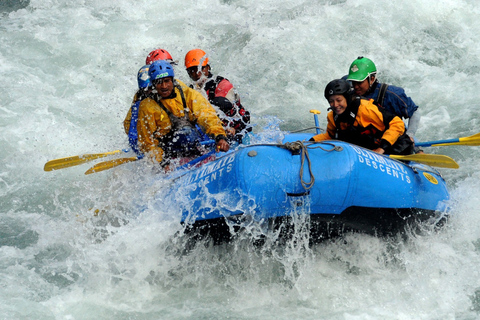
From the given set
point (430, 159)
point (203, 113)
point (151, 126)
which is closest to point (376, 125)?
point (430, 159)

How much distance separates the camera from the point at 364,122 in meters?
4.73

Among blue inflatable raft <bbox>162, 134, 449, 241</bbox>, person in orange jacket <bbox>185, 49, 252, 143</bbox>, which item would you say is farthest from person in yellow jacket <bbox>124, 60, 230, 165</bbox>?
blue inflatable raft <bbox>162, 134, 449, 241</bbox>

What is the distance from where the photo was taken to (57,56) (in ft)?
31.4

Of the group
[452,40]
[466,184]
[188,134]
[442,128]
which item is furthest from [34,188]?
[452,40]

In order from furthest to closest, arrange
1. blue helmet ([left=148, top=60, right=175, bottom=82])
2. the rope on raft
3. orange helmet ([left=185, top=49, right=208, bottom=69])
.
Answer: orange helmet ([left=185, top=49, right=208, bottom=69]), blue helmet ([left=148, top=60, right=175, bottom=82]), the rope on raft

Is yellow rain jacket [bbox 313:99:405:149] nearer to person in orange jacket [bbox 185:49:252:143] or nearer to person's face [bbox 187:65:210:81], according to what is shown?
person in orange jacket [bbox 185:49:252:143]

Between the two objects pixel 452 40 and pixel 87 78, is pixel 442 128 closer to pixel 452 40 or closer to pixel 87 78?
pixel 452 40

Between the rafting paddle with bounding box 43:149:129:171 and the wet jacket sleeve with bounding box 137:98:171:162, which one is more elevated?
the wet jacket sleeve with bounding box 137:98:171:162

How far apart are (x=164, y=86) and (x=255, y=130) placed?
9.64 feet

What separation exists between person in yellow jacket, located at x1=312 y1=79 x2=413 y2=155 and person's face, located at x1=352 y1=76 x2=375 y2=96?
47 centimetres

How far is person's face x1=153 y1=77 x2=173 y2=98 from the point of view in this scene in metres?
4.93

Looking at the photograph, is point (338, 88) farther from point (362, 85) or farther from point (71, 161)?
point (71, 161)

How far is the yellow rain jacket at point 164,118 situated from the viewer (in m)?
5.04

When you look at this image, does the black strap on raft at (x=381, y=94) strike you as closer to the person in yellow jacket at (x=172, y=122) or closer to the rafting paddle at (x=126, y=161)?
the person in yellow jacket at (x=172, y=122)
